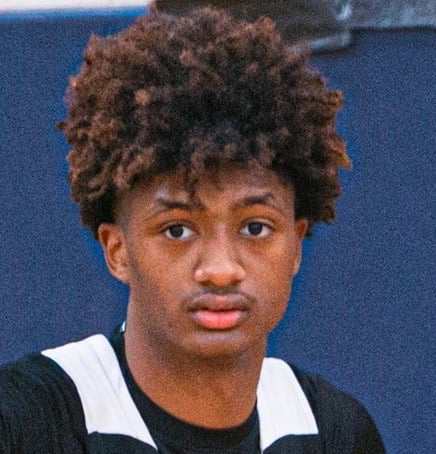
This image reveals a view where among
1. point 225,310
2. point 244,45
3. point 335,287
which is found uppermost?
point 244,45

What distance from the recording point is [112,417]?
9.16ft

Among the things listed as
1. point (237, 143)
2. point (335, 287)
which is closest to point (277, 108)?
point (237, 143)

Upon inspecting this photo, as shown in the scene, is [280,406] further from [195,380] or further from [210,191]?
[210,191]

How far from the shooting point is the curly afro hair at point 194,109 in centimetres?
267

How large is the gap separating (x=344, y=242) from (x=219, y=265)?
139 cm

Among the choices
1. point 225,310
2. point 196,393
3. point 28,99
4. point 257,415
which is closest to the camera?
point 225,310

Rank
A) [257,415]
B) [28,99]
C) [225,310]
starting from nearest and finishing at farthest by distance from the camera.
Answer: [225,310] → [257,415] → [28,99]

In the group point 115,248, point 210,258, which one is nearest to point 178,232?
point 210,258

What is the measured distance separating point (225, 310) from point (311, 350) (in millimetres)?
1360

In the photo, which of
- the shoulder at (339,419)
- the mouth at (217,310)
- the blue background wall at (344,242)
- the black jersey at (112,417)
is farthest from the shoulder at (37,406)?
the blue background wall at (344,242)

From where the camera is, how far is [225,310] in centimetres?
264

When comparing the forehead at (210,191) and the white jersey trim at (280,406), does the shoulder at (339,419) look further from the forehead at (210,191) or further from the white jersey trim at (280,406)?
the forehead at (210,191)

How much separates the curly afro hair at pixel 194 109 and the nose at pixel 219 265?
0.15 metres

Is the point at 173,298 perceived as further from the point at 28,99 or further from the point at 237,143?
the point at 28,99
